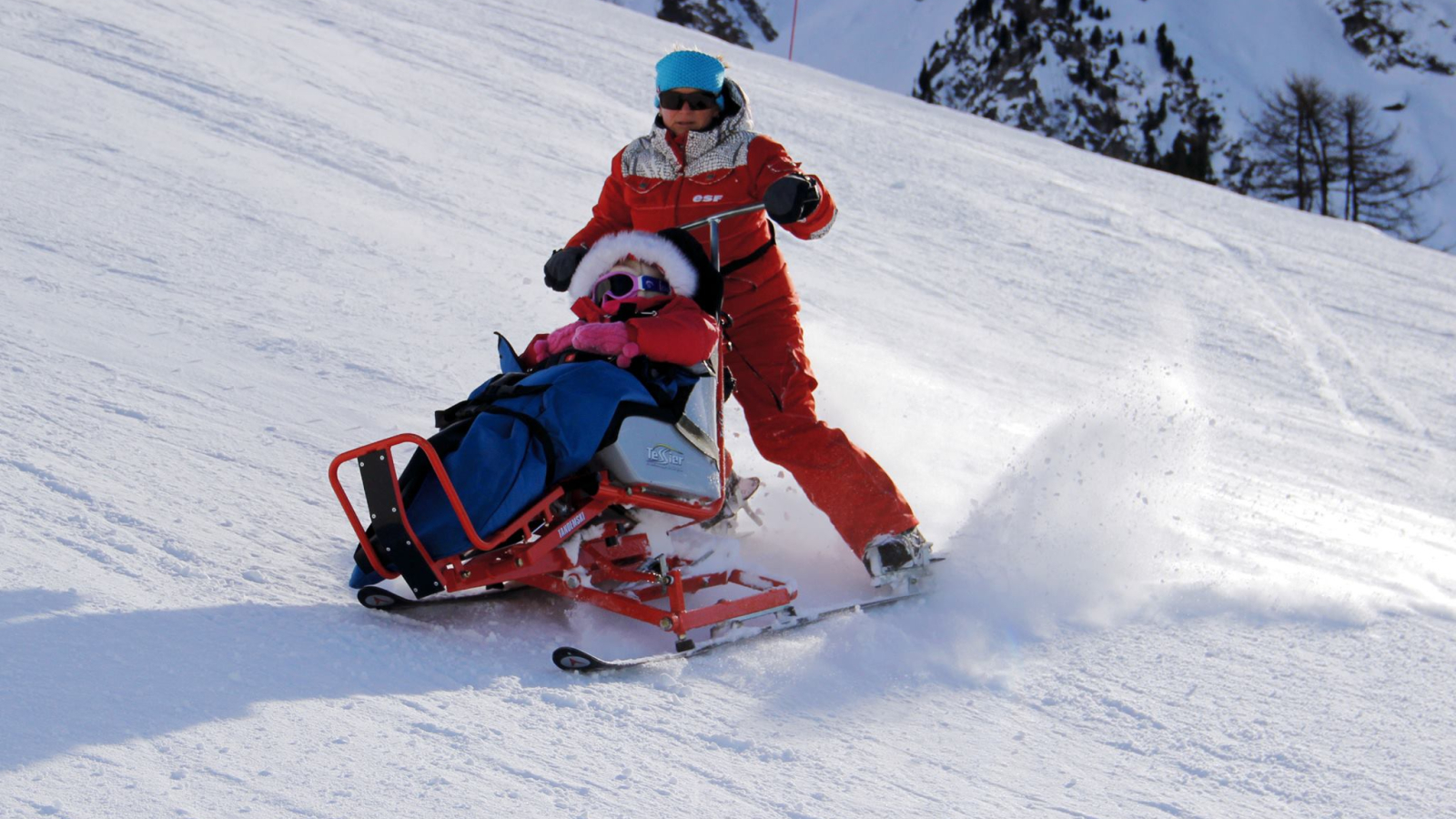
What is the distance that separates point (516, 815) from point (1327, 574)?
3.53 metres

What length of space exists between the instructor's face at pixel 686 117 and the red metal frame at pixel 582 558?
878 mm

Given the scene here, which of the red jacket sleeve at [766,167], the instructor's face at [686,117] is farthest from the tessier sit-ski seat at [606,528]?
the instructor's face at [686,117]

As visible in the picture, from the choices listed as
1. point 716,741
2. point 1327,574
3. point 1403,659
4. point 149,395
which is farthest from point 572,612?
point 1327,574

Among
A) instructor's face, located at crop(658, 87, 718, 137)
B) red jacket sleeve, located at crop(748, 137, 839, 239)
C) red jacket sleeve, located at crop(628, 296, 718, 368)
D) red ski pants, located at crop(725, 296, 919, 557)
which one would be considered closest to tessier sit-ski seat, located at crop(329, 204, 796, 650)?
red jacket sleeve, located at crop(628, 296, 718, 368)

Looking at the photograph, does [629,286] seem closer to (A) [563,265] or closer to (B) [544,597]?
(A) [563,265]

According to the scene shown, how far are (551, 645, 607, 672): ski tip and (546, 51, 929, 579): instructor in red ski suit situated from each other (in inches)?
47.4

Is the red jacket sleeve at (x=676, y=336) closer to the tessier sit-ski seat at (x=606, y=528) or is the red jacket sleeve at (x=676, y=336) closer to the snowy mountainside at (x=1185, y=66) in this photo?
the tessier sit-ski seat at (x=606, y=528)

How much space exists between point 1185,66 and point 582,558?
→ 248 feet

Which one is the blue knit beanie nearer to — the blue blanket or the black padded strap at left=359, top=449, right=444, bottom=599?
the blue blanket

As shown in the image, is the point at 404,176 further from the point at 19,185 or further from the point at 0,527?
the point at 0,527

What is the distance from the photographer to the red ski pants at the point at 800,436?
3.98 m

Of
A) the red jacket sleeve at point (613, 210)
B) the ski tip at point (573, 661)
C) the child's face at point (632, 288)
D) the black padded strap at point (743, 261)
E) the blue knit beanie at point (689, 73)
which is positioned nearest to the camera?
the ski tip at point (573, 661)

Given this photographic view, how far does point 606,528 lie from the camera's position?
343 centimetres

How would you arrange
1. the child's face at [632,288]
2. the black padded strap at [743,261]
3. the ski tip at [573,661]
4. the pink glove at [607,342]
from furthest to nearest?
the black padded strap at [743,261]
the child's face at [632,288]
the pink glove at [607,342]
the ski tip at [573,661]
